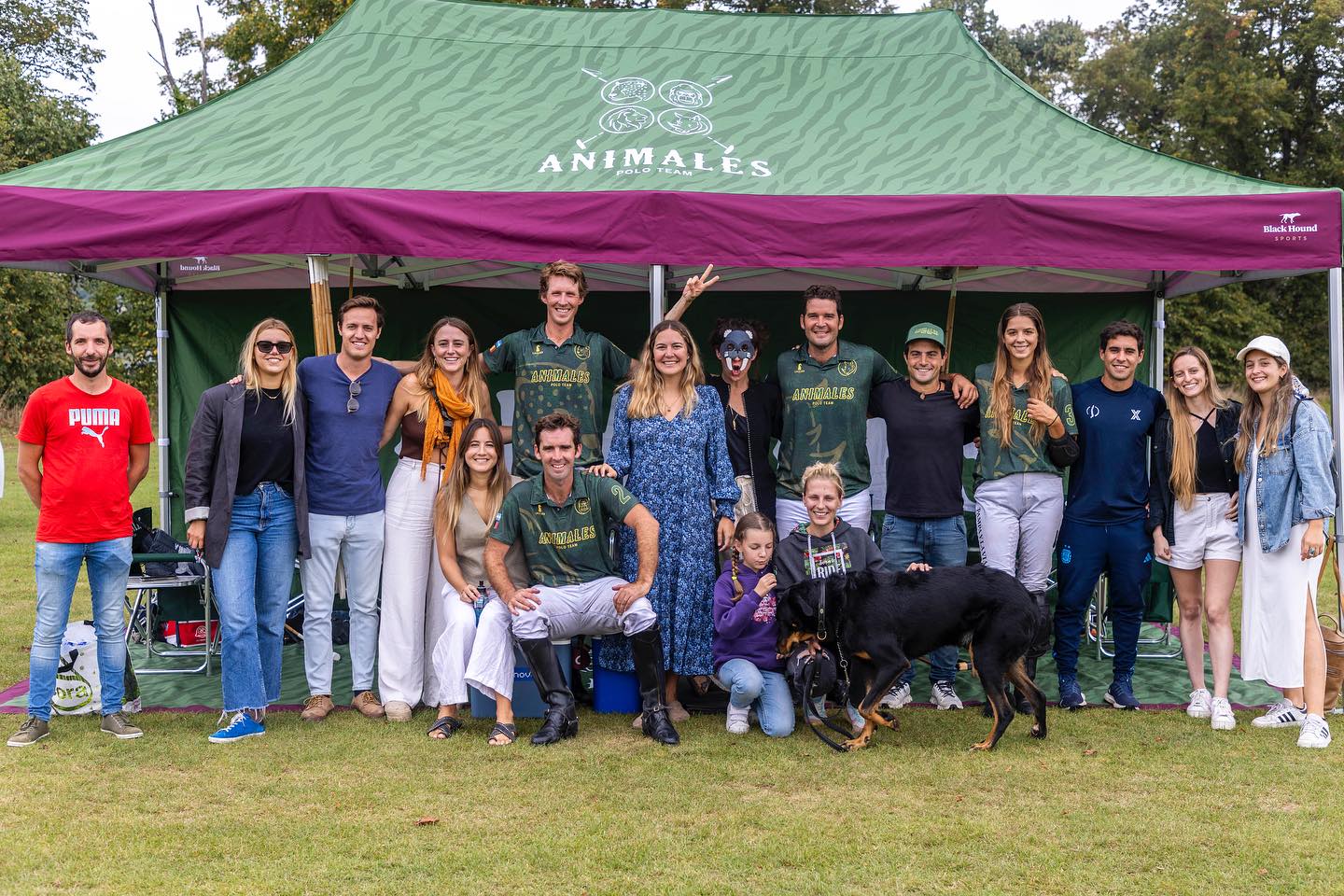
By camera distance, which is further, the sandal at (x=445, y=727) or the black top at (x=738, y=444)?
the black top at (x=738, y=444)

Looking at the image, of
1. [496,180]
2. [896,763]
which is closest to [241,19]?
[496,180]

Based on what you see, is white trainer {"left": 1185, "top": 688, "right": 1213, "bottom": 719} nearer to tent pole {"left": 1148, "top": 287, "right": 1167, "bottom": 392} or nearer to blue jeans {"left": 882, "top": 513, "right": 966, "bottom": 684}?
blue jeans {"left": 882, "top": 513, "right": 966, "bottom": 684}

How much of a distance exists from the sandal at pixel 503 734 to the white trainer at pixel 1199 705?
2.93 m

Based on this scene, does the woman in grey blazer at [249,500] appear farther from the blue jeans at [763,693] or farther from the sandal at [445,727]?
the blue jeans at [763,693]

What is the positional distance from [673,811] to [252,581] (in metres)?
2.02

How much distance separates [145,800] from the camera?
3789mm

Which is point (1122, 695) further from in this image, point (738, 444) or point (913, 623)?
point (738, 444)

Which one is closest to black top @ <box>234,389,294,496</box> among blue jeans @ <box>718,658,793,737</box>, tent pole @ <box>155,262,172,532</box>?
blue jeans @ <box>718,658,793,737</box>

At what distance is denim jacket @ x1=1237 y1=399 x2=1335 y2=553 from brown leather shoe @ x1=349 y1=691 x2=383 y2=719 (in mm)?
3780

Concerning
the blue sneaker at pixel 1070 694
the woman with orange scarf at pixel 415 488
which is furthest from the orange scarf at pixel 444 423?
the blue sneaker at pixel 1070 694

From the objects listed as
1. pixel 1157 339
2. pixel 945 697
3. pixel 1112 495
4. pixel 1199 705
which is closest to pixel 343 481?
pixel 945 697

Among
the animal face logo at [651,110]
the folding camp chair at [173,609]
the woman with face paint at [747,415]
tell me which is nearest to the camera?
the woman with face paint at [747,415]

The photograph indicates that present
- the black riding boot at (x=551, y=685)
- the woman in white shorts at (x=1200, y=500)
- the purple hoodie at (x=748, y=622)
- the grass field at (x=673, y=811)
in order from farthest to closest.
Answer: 1. the woman in white shorts at (x=1200, y=500)
2. the purple hoodie at (x=748, y=622)
3. the black riding boot at (x=551, y=685)
4. the grass field at (x=673, y=811)

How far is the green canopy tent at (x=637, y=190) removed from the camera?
15.8 feet
